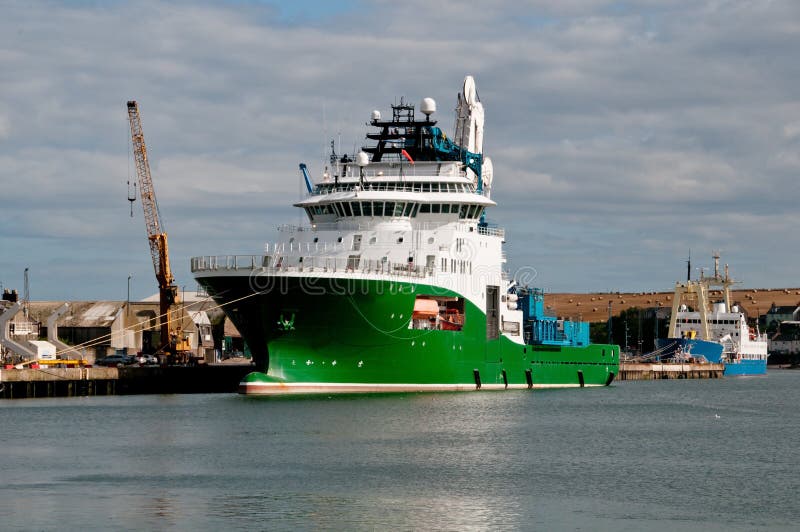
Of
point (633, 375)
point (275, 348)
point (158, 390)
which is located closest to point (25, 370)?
point (158, 390)

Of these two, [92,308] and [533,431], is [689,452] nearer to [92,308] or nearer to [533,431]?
[533,431]

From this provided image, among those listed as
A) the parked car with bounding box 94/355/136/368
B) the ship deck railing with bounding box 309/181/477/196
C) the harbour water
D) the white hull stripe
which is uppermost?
the ship deck railing with bounding box 309/181/477/196

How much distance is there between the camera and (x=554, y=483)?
110 feet

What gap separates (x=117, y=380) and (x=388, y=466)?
30902 millimetres

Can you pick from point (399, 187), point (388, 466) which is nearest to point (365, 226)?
point (399, 187)

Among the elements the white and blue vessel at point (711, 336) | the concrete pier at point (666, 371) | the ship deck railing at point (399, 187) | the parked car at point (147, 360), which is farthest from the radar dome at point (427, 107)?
the white and blue vessel at point (711, 336)

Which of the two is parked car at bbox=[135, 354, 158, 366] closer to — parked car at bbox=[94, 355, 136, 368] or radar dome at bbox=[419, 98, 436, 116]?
parked car at bbox=[94, 355, 136, 368]

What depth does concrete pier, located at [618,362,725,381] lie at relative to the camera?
10750cm

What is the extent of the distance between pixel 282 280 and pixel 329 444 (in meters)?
12.8

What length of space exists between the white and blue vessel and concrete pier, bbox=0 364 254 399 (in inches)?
2419

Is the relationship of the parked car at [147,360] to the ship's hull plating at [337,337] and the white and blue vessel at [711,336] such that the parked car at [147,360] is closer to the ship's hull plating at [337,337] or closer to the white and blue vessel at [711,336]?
the ship's hull plating at [337,337]

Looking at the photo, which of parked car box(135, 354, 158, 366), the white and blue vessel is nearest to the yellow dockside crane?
parked car box(135, 354, 158, 366)

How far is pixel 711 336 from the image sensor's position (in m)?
126

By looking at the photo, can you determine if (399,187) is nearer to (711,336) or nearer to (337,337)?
(337,337)
